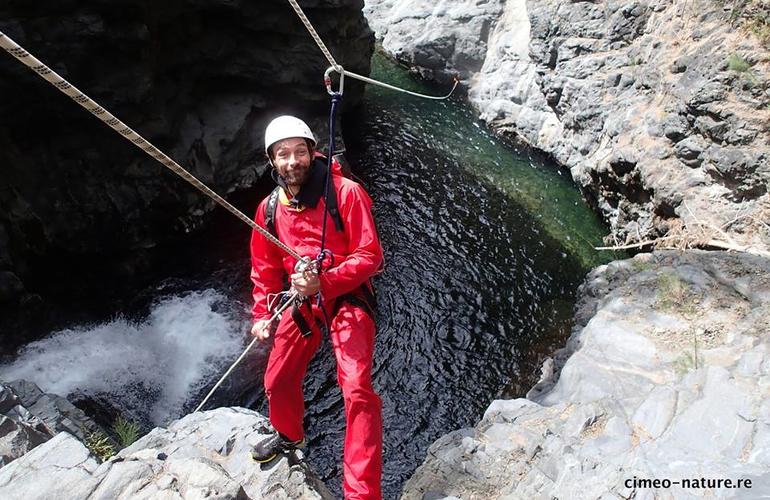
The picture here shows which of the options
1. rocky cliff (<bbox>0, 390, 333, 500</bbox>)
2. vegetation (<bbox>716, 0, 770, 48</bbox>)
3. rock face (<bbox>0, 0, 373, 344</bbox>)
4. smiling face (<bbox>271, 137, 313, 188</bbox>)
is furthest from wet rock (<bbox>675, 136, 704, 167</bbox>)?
rocky cliff (<bbox>0, 390, 333, 500</bbox>)

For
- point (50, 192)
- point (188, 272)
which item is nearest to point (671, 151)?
point (188, 272)

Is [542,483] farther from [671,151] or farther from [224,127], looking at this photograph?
[224,127]

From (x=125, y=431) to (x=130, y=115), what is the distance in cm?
746

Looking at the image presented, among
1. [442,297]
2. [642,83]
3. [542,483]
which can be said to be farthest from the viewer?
[642,83]

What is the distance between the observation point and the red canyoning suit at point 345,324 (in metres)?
4.60

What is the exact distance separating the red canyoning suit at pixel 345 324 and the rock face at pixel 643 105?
29.2 ft

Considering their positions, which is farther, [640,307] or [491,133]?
[491,133]

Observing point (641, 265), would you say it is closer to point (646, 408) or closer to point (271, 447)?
point (646, 408)

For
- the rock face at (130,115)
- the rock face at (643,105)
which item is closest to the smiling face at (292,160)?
the rock face at (130,115)

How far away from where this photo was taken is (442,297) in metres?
12.5

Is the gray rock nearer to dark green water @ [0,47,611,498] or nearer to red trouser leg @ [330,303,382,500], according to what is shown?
dark green water @ [0,47,611,498]

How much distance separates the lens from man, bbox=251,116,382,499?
4.56 metres

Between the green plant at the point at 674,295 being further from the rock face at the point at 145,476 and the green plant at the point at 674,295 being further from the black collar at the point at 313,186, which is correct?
the black collar at the point at 313,186

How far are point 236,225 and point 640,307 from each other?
10485mm
